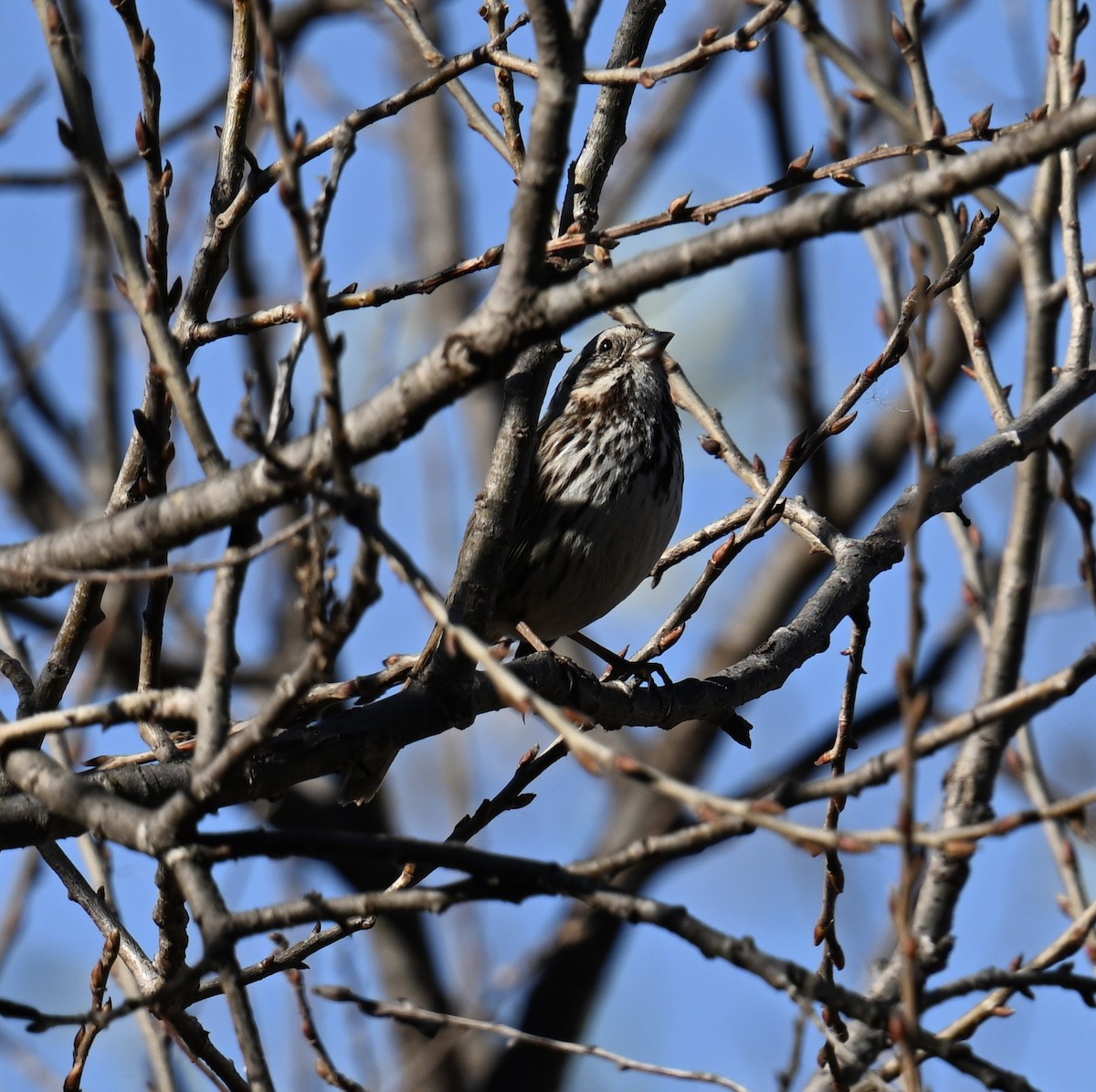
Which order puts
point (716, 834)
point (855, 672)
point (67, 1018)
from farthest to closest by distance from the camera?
point (855, 672), point (67, 1018), point (716, 834)

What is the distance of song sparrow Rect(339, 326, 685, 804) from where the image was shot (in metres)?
5.00

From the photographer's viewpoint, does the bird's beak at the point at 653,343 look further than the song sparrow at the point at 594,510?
No

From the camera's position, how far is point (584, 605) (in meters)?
5.15

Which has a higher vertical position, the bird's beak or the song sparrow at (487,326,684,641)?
the bird's beak

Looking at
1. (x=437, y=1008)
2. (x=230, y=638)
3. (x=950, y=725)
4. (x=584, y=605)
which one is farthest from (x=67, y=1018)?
(x=437, y=1008)

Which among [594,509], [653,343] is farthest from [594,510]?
[653,343]

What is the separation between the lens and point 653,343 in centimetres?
509

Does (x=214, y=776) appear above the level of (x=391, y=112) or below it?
below

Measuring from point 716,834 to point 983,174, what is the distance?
0.99 metres

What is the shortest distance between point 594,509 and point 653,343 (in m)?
0.61

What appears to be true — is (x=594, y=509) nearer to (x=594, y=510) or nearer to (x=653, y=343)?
(x=594, y=510)

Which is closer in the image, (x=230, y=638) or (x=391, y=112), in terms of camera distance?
(x=230, y=638)

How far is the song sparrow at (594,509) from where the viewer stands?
5.00m

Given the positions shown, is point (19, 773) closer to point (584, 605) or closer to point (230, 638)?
point (230, 638)
